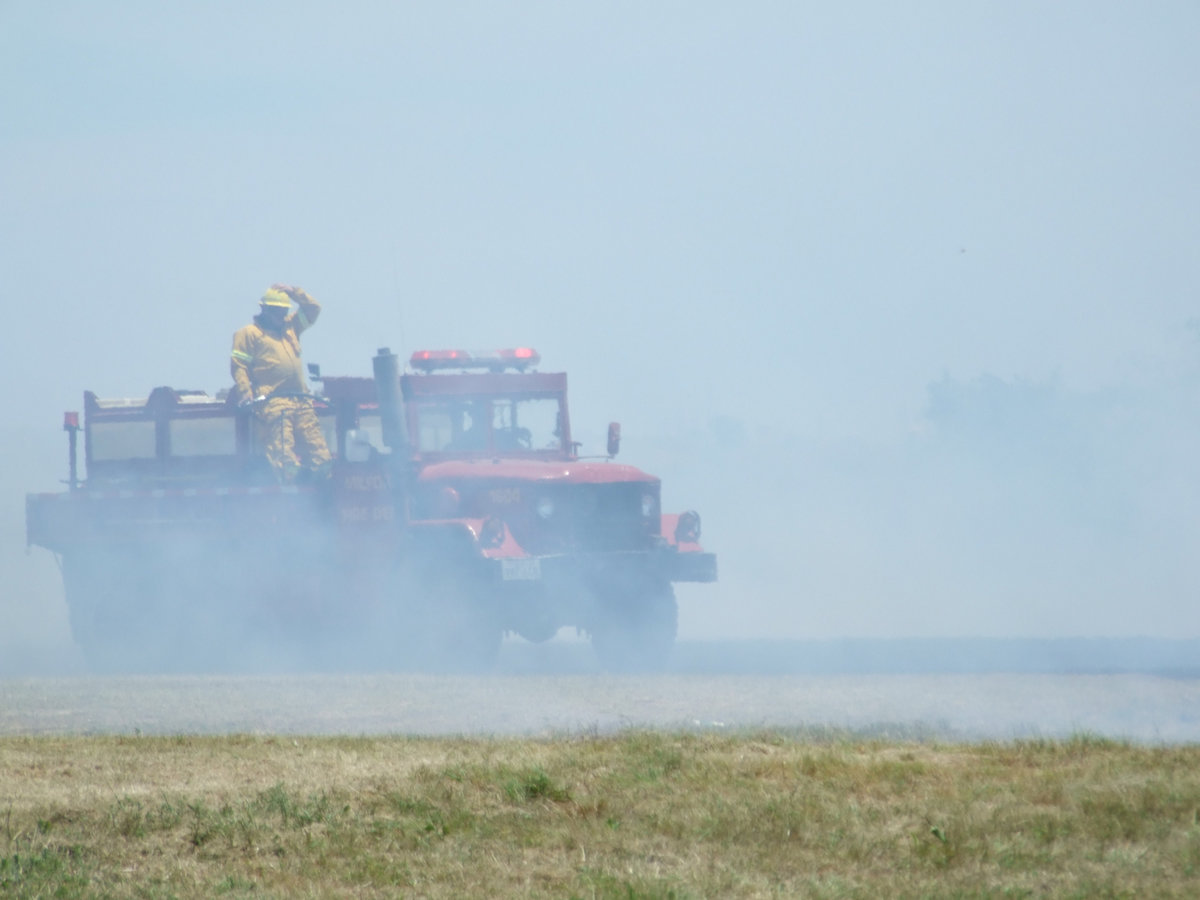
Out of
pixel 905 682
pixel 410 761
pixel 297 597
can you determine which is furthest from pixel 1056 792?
pixel 297 597

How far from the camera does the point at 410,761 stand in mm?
7602

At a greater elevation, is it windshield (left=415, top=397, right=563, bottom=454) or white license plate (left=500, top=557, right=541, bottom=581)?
windshield (left=415, top=397, right=563, bottom=454)

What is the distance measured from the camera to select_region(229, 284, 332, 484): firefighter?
1720 centimetres

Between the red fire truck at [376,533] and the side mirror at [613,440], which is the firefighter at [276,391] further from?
the side mirror at [613,440]

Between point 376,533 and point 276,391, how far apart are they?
230 centimetres

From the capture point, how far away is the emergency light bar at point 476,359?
17.7 metres

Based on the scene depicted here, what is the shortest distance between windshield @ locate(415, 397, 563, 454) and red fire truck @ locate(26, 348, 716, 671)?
2cm

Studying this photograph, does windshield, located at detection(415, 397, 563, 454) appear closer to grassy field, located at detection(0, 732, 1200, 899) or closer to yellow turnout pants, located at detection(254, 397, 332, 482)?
yellow turnout pants, located at detection(254, 397, 332, 482)

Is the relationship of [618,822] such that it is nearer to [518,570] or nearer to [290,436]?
[518,570]

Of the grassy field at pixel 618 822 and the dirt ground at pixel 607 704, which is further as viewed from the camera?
the dirt ground at pixel 607 704

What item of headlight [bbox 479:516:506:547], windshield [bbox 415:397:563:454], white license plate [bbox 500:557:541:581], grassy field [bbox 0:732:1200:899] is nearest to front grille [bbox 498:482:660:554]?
headlight [bbox 479:516:506:547]

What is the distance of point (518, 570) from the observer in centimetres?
1535

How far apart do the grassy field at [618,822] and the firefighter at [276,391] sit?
940cm

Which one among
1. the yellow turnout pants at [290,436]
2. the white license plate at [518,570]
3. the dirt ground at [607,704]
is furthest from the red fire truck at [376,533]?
the dirt ground at [607,704]
